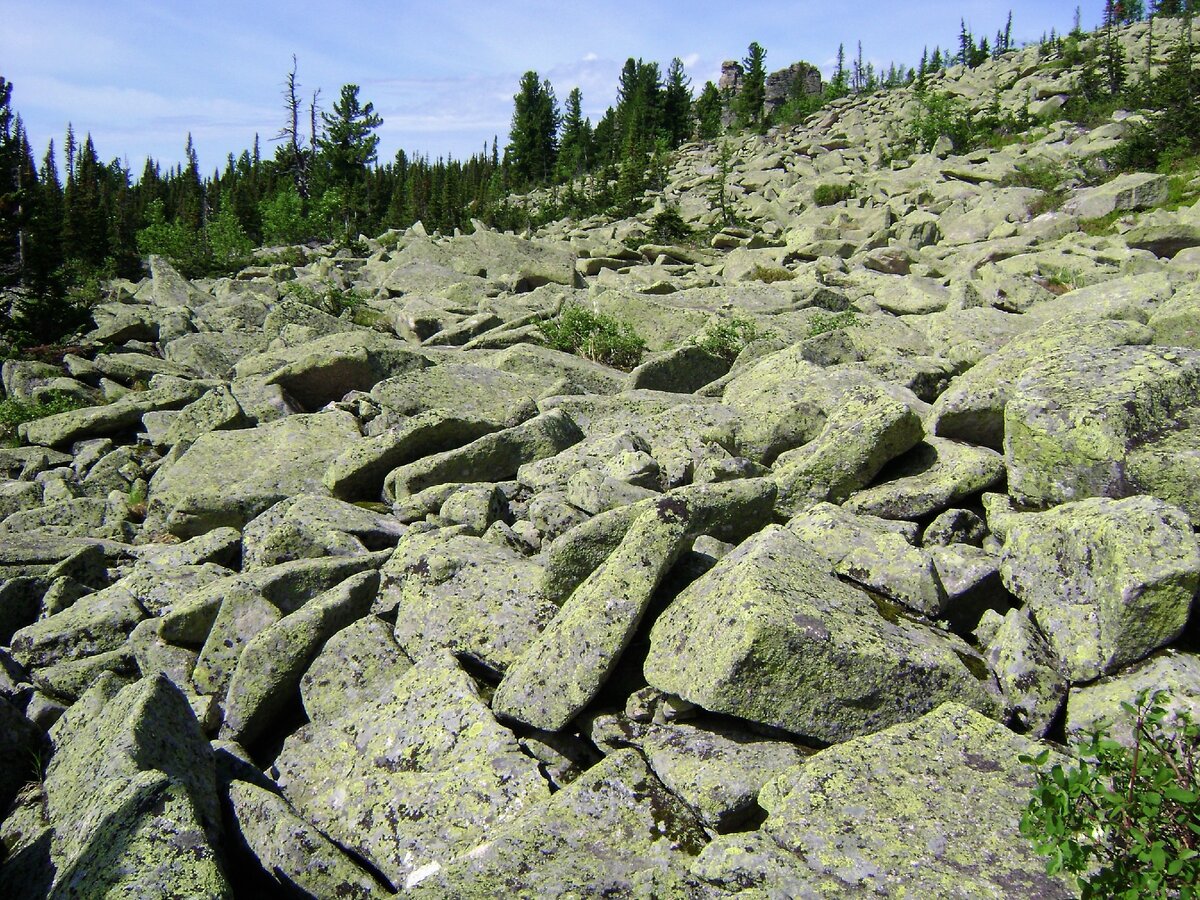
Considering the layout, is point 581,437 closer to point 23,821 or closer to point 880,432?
point 880,432

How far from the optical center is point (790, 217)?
1709 inches

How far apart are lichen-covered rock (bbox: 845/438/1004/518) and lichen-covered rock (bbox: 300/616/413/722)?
13.6 ft

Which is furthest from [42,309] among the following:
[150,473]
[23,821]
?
[23,821]

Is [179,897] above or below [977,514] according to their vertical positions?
below

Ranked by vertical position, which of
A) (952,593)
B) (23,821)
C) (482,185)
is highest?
(482,185)

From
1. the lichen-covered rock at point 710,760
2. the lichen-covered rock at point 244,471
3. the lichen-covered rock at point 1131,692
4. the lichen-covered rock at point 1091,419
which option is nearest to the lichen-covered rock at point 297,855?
the lichen-covered rock at point 710,760

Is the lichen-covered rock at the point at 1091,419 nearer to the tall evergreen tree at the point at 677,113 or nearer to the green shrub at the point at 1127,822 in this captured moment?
Answer: the green shrub at the point at 1127,822

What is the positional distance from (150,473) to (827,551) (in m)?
10.6

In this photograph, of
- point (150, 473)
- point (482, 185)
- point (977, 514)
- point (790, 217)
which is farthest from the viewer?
point (482, 185)

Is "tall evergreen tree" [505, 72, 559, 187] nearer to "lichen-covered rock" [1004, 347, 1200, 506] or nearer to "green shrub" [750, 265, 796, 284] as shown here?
"green shrub" [750, 265, 796, 284]

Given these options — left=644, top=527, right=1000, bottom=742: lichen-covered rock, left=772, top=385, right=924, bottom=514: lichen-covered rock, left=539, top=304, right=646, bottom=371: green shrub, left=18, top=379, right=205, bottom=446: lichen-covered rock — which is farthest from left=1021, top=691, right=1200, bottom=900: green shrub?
left=18, top=379, right=205, bottom=446: lichen-covered rock

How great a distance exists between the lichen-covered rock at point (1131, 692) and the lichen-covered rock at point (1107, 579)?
0.08 m

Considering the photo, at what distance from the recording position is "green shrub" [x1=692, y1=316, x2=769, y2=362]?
1384 centimetres

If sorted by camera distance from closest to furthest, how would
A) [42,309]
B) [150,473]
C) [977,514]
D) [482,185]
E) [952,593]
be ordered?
[952,593], [977,514], [150,473], [42,309], [482,185]
